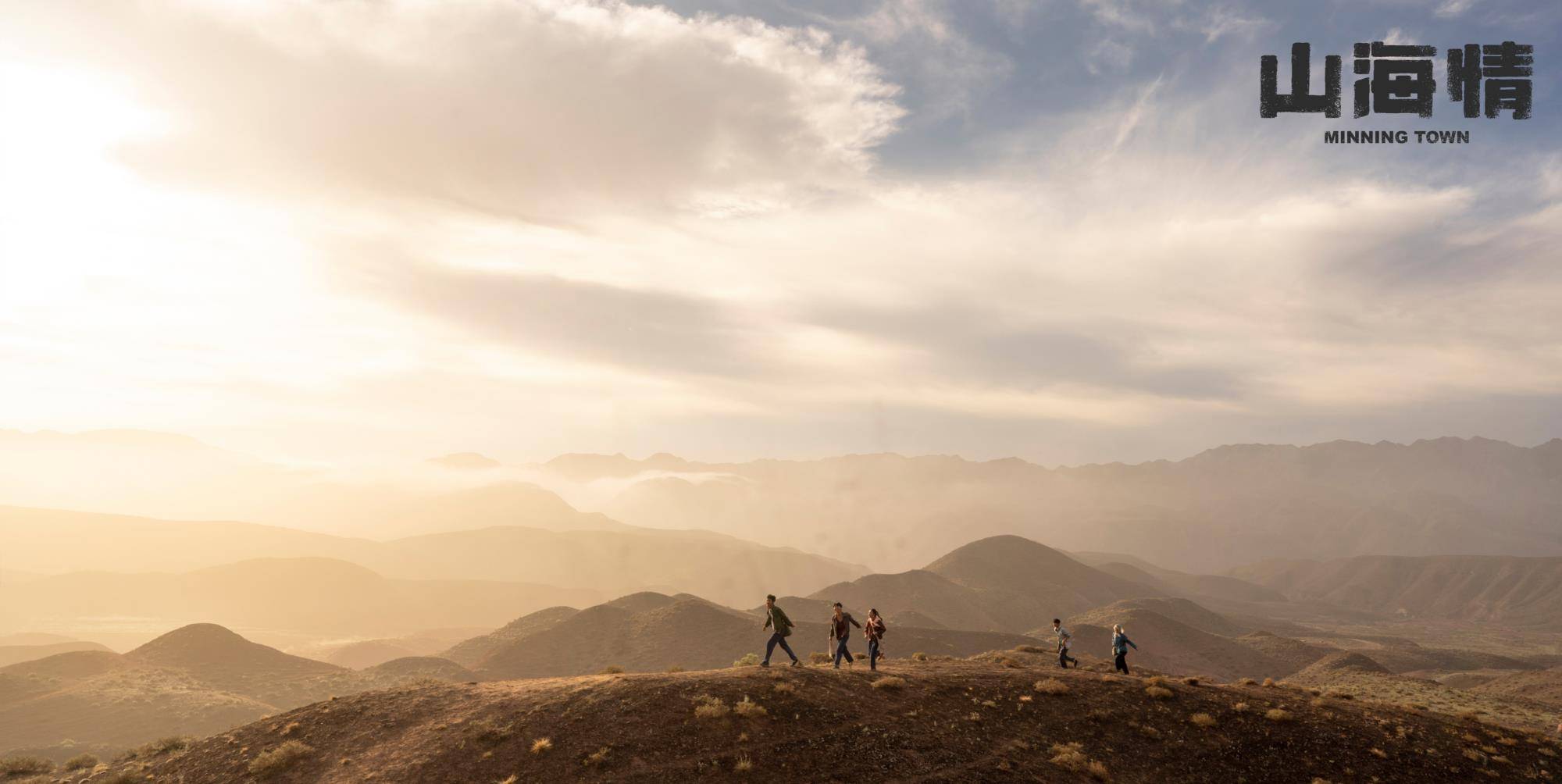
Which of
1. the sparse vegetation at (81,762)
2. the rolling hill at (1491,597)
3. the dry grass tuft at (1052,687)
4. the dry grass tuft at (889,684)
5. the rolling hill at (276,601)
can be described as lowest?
the rolling hill at (276,601)

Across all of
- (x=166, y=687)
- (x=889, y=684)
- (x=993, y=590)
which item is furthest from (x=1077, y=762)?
(x=993, y=590)

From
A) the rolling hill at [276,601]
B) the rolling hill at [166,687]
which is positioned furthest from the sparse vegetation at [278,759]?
the rolling hill at [276,601]

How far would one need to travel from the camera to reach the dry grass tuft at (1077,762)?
59.2 ft

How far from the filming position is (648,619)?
3361 inches

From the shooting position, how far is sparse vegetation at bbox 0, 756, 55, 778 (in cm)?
2241

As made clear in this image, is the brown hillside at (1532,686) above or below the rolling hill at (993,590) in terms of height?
above

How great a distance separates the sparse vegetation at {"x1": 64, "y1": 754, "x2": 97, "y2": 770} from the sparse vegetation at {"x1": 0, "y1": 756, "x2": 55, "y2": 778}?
574 millimetres

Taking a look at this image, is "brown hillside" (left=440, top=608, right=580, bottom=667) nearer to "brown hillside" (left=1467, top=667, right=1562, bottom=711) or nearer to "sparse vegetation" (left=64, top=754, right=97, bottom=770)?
"sparse vegetation" (left=64, top=754, right=97, bottom=770)

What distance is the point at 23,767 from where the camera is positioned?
22.8m

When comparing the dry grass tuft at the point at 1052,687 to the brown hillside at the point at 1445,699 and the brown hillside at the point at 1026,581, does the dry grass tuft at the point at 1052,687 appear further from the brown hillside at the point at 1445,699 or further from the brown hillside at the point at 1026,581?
the brown hillside at the point at 1026,581

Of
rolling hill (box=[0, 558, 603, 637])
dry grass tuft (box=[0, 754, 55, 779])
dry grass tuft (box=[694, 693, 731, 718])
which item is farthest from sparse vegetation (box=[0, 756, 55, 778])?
rolling hill (box=[0, 558, 603, 637])

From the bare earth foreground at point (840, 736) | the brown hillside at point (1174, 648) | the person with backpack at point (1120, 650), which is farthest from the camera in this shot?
the brown hillside at point (1174, 648)

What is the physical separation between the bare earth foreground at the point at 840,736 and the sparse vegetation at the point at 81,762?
261cm

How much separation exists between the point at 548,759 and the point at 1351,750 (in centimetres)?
2100
